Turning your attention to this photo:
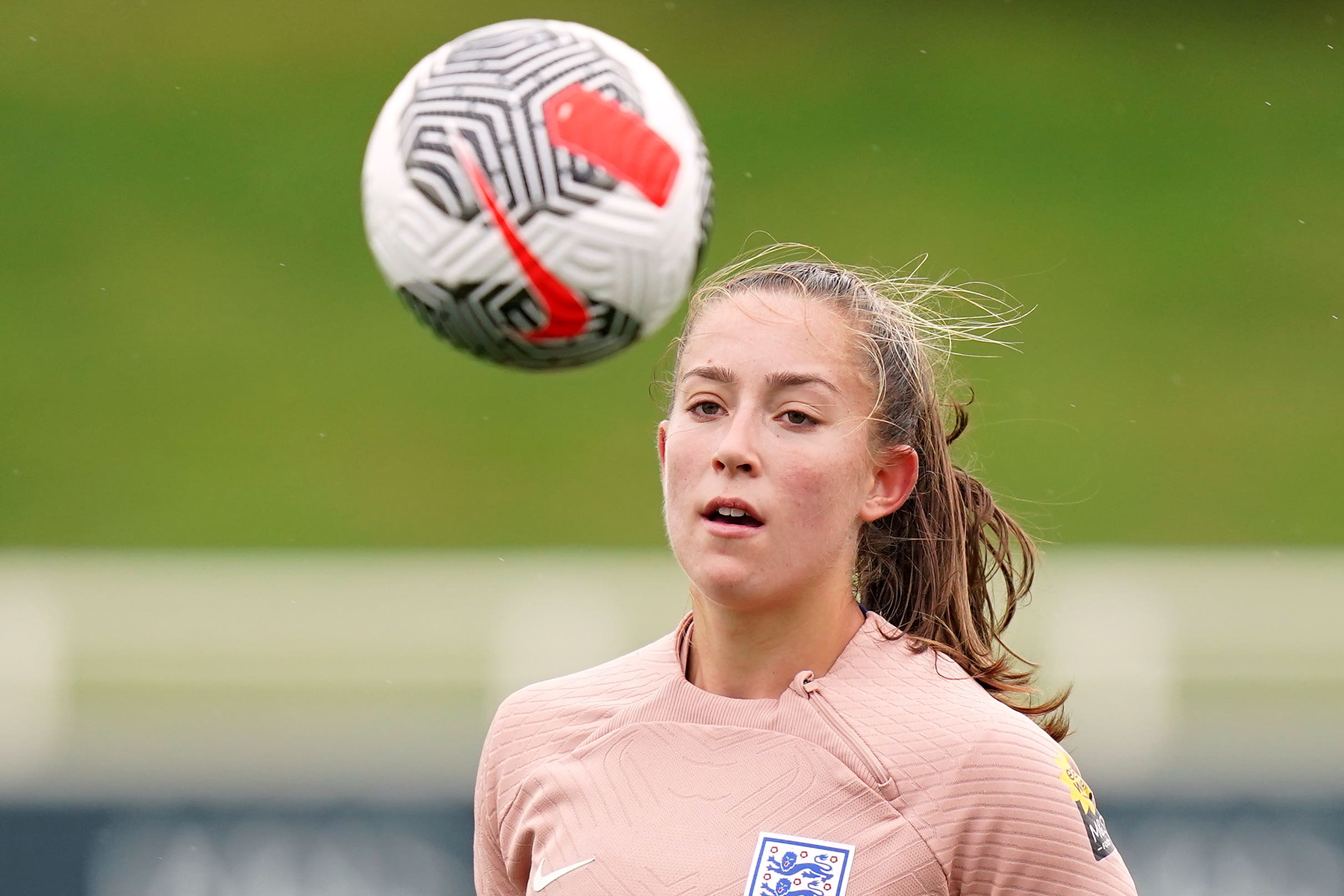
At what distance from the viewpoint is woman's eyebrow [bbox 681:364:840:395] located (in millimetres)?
2461

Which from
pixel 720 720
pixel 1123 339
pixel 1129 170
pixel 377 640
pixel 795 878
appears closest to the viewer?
pixel 795 878

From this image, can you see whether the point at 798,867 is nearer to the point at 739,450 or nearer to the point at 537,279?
the point at 739,450

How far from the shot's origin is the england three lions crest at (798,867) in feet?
7.50

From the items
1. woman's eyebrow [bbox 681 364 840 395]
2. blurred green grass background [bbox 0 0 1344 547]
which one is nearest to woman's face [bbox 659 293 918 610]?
woman's eyebrow [bbox 681 364 840 395]

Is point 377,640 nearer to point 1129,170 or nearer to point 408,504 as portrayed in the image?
point 408,504

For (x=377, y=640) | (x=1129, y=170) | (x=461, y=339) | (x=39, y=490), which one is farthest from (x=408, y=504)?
(x=461, y=339)

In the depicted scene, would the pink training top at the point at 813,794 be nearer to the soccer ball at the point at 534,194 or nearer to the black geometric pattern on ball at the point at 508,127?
the soccer ball at the point at 534,194

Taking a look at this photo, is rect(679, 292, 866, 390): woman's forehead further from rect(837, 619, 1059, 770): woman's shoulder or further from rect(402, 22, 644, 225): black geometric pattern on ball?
rect(837, 619, 1059, 770): woman's shoulder

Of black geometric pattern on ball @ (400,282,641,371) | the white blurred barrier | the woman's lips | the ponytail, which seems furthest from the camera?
the white blurred barrier

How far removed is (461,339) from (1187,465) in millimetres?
10482

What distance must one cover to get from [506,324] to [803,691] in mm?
722

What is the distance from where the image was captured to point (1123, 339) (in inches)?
506

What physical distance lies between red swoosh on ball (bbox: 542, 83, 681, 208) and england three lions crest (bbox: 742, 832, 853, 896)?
98 centimetres

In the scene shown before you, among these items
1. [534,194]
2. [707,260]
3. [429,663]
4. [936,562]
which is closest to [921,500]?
[936,562]
